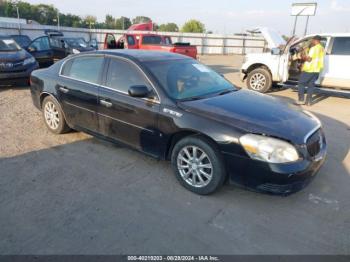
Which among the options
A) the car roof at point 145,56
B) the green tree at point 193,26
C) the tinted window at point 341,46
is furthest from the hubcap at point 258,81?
the green tree at point 193,26

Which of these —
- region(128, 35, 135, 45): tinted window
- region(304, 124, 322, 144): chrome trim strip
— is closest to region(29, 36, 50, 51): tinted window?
region(128, 35, 135, 45): tinted window

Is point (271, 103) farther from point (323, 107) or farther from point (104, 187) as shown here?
point (323, 107)

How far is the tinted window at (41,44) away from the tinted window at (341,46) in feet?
37.4

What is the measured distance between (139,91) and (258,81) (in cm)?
681

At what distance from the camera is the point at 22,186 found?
3486 millimetres

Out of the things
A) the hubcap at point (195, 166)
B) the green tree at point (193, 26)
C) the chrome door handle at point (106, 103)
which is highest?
the green tree at point (193, 26)

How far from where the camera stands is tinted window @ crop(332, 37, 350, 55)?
26.8ft

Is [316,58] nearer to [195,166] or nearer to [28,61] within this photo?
[195,166]

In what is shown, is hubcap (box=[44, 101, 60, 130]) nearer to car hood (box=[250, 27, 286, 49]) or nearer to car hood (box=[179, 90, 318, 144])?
car hood (box=[179, 90, 318, 144])

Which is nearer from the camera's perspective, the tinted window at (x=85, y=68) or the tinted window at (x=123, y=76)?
the tinted window at (x=123, y=76)

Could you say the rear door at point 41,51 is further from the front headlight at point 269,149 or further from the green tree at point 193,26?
the green tree at point 193,26

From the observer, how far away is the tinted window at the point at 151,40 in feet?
49.1

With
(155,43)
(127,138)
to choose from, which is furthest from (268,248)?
(155,43)

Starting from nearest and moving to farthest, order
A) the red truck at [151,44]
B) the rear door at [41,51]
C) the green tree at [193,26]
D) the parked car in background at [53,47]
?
the rear door at [41,51] < the parked car in background at [53,47] < the red truck at [151,44] < the green tree at [193,26]
